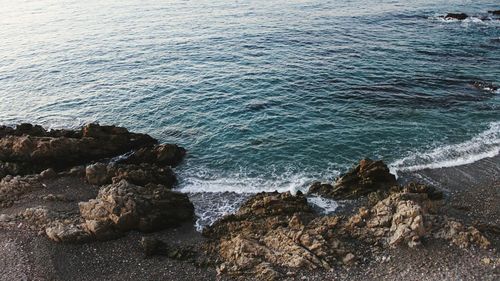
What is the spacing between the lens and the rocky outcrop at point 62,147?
34875 millimetres

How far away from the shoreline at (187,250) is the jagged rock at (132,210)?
0.76 meters

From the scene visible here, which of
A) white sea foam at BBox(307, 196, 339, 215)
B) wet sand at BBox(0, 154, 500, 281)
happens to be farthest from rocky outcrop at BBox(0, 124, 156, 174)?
white sea foam at BBox(307, 196, 339, 215)

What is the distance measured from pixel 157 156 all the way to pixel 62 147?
8.58m

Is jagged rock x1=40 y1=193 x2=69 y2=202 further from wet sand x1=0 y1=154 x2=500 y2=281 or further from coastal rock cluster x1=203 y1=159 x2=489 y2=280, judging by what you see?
coastal rock cluster x1=203 y1=159 x2=489 y2=280

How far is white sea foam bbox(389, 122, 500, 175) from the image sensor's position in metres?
33.9

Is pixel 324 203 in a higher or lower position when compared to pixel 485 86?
lower

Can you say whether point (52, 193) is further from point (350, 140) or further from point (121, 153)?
point (350, 140)

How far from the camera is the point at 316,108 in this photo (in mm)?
44625

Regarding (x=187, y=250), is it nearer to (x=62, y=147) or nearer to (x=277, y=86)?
(x=62, y=147)

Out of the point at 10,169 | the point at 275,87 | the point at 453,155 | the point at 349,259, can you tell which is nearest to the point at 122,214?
the point at 10,169

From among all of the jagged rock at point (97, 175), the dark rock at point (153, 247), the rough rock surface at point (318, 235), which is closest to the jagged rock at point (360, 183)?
the rough rock surface at point (318, 235)

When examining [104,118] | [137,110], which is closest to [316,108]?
[137,110]

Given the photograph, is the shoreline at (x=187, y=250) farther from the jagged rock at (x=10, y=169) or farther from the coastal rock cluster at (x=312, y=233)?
the jagged rock at (x=10, y=169)

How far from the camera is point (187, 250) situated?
84.0 ft
